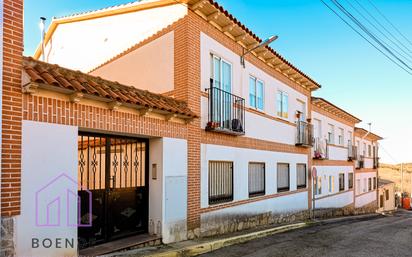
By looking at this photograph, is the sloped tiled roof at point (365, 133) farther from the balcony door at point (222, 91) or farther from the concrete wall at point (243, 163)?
the balcony door at point (222, 91)

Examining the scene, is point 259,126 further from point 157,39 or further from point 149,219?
point 149,219

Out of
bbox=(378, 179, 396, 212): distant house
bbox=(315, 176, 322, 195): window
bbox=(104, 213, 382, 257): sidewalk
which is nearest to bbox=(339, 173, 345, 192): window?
bbox=(315, 176, 322, 195): window

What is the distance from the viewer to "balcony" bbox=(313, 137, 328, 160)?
19.7 meters

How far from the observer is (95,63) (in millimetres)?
13617

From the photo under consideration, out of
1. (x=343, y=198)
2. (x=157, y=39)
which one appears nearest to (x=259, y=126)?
(x=157, y=39)

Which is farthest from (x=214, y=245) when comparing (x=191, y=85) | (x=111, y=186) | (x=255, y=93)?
(x=255, y=93)

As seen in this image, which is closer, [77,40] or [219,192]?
[219,192]

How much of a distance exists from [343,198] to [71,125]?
23413mm

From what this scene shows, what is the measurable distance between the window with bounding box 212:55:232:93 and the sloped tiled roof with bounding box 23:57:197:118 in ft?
8.27

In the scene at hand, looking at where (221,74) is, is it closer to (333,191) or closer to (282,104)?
(282,104)

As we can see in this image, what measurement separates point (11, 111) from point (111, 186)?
300cm

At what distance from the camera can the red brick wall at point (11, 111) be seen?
496cm

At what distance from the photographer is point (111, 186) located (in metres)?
7.50

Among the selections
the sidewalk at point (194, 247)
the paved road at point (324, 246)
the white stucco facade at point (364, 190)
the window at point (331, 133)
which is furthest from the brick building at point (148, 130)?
the white stucco facade at point (364, 190)
